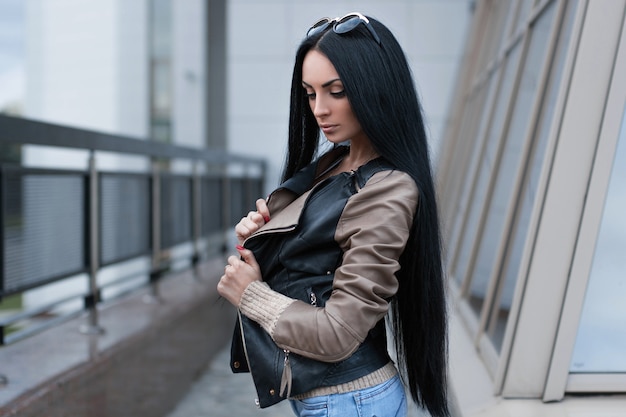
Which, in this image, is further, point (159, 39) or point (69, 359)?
point (159, 39)

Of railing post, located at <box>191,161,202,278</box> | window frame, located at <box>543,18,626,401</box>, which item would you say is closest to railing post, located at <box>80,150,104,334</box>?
railing post, located at <box>191,161,202,278</box>

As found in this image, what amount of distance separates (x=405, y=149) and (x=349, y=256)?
0.27m

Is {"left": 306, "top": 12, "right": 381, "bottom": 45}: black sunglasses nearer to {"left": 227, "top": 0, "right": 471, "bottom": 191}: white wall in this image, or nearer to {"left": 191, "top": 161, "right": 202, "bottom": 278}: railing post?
{"left": 191, "top": 161, "right": 202, "bottom": 278}: railing post

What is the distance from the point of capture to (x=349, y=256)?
4.96ft

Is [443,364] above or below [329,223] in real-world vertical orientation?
below

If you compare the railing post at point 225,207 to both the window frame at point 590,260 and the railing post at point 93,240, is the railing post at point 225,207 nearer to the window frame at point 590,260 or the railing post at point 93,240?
the railing post at point 93,240

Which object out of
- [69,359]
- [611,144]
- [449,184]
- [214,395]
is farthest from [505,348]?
[449,184]

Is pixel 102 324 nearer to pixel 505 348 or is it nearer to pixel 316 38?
pixel 505 348

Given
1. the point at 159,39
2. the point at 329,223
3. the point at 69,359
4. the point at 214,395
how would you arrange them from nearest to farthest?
Answer: the point at 329,223, the point at 69,359, the point at 214,395, the point at 159,39

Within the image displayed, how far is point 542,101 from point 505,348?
3.87ft

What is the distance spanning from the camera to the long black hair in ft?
5.23

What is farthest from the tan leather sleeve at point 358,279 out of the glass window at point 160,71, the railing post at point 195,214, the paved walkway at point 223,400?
the glass window at point 160,71

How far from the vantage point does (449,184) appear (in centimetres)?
879

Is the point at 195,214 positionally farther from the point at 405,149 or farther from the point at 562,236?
the point at 405,149
